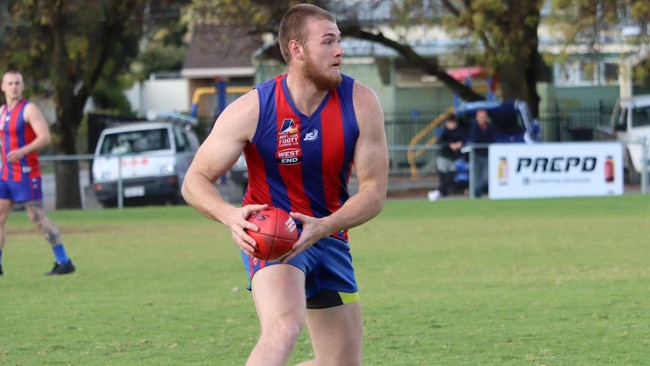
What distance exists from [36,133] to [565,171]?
1357 cm

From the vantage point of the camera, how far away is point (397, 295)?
36.4 feet

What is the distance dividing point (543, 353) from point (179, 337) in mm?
2651

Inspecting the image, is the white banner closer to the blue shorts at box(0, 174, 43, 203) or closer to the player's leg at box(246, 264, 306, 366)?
the blue shorts at box(0, 174, 43, 203)

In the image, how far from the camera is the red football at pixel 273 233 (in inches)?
200

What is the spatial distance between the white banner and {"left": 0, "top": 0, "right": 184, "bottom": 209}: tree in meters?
8.52

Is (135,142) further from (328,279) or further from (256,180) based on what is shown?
(328,279)

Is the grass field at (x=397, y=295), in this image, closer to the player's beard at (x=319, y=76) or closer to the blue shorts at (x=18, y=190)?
the blue shorts at (x=18, y=190)

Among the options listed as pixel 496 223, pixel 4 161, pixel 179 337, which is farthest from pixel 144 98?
pixel 179 337

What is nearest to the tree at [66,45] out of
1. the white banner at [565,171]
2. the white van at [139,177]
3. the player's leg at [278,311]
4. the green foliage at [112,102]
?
the white van at [139,177]

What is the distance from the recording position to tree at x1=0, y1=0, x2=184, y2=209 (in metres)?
24.9

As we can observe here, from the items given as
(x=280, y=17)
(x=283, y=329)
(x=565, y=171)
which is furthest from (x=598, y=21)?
(x=283, y=329)

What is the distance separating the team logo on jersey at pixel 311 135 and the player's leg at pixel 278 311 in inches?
22.6

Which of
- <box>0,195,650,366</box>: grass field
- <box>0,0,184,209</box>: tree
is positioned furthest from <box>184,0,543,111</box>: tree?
<box>0,195,650,366</box>: grass field

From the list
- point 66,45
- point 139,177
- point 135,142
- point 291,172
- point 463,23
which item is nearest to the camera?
point 291,172
